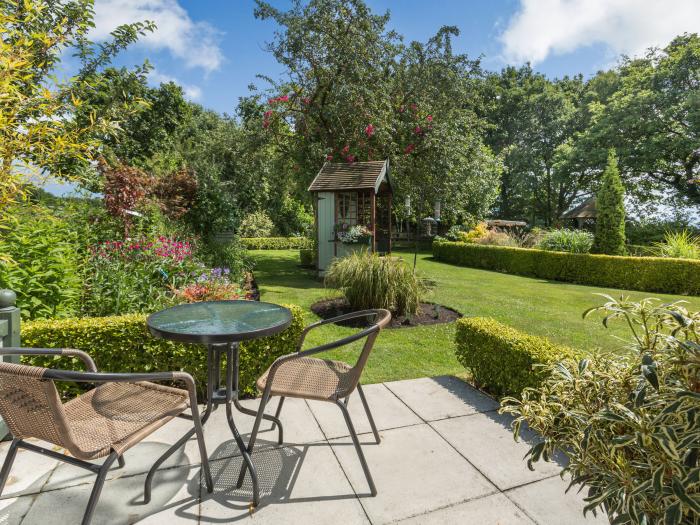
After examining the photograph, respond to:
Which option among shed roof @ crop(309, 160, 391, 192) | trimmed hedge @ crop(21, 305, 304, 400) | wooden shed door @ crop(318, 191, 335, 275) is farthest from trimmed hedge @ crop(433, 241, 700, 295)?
trimmed hedge @ crop(21, 305, 304, 400)

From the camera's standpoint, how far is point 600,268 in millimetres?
10484

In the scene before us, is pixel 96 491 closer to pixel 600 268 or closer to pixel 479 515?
pixel 479 515

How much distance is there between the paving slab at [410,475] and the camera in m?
2.02

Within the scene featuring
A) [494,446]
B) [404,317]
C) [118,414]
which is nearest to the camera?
[118,414]

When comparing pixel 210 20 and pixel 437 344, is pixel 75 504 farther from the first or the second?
pixel 210 20

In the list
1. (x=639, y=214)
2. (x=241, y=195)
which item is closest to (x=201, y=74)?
(x=241, y=195)

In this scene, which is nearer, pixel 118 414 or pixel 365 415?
pixel 118 414

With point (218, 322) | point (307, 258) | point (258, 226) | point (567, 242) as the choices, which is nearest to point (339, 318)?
point (218, 322)

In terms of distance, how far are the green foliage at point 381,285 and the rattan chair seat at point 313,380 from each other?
130 inches

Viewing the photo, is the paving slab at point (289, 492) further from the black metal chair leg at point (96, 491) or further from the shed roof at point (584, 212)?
the shed roof at point (584, 212)

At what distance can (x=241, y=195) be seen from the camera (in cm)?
1484

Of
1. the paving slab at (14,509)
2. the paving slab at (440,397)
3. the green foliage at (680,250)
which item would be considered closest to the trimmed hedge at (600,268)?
the green foliage at (680,250)

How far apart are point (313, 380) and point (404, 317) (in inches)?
156

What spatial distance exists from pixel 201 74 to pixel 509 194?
28.2 meters
